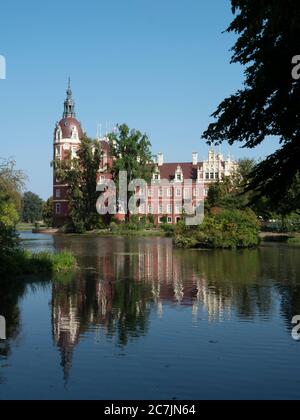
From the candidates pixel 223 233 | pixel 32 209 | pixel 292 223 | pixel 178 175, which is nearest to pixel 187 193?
pixel 178 175

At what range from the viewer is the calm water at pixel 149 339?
802 cm

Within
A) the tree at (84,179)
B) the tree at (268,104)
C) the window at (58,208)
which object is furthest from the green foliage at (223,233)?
the window at (58,208)

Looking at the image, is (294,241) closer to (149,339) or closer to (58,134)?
(149,339)

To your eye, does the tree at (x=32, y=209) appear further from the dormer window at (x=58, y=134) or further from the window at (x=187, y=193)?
the window at (x=187, y=193)

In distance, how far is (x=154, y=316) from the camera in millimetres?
13344

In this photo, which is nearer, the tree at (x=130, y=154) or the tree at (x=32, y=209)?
the tree at (x=130, y=154)

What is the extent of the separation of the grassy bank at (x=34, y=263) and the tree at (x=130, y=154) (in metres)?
45.7

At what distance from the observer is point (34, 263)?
70.4 ft

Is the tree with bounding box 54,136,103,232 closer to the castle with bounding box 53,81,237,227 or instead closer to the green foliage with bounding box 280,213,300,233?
the castle with bounding box 53,81,237,227

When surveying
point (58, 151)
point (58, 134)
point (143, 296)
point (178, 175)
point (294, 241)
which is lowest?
point (143, 296)

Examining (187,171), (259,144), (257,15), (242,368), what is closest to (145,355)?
(242,368)

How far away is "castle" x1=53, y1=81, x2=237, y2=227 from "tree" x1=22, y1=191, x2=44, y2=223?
60.9 meters

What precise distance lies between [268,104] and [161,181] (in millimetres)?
76941

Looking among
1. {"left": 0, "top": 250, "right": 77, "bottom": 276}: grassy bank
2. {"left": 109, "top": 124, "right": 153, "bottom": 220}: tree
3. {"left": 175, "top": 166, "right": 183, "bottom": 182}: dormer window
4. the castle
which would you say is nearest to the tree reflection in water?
{"left": 0, "top": 250, "right": 77, "bottom": 276}: grassy bank
